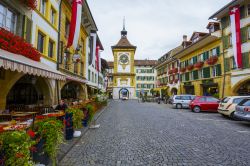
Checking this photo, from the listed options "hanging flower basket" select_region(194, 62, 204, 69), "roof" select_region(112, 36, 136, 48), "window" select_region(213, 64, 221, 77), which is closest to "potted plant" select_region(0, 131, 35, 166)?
"window" select_region(213, 64, 221, 77)

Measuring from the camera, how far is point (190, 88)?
111 ft

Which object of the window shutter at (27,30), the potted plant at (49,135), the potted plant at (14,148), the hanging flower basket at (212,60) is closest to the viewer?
the potted plant at (14,148)

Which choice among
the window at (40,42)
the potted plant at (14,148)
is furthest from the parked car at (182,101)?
the potted plant at (14,148)

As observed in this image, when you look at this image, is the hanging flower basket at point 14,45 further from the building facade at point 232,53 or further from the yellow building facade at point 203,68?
the yellow building facade at point 203,68

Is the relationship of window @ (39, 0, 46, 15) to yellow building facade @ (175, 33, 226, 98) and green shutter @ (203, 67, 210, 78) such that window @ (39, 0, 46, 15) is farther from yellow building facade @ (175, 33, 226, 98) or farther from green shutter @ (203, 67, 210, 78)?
green shutter @ (203, 67, 210, 78)

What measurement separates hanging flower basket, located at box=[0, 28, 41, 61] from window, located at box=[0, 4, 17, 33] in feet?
3.42

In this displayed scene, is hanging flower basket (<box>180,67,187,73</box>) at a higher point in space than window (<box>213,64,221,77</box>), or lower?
higher

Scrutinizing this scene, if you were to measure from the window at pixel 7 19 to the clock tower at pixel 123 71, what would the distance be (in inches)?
2073

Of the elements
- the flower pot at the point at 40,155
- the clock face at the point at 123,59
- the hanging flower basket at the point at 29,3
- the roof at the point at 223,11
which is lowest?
the flower pot at the point at 40,155

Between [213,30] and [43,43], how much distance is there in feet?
77.7

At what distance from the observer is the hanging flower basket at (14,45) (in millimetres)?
7506

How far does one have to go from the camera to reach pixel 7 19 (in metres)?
9.02

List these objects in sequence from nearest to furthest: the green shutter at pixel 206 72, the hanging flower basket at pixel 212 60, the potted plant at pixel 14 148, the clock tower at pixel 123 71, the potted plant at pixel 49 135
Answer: the potted plant at pixel 14 148 → the potted plant at pixel 49 135 → the hanging flower basket at pixel 212 60 → the green shutter at pixel 206 72 → the clock tower at pixel 123 71

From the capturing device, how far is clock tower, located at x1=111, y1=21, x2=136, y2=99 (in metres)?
62.2
